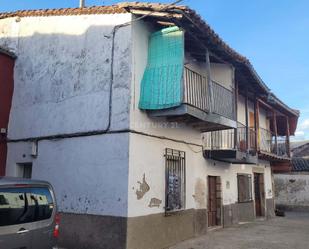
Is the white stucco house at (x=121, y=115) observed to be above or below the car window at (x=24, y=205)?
above

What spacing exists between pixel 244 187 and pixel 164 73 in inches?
317

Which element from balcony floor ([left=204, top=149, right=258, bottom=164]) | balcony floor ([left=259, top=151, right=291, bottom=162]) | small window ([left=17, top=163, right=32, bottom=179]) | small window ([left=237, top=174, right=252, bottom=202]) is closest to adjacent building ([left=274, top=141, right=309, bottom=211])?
balcony floor ([left=259, top=151, right=291, bottom=162])

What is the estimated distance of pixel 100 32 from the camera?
372 inches

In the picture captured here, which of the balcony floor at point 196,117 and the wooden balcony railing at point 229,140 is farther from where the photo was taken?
the wooden balcony railing at point 229,140

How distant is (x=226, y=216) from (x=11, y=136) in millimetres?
7794

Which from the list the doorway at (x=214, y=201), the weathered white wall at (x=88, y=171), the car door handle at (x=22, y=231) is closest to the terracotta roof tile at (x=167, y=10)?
the weathered white wall at (x=88, y=171)

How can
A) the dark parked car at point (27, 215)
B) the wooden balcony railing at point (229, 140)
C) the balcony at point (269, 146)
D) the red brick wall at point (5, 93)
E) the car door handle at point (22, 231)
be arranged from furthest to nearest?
1. the balcony at point (269, 146)
2. the wooden balcony railing at point (229, 140)
3. the red brick wall at point (5, 93)
4. the car door handle at point (22, 231)
5. the dark parked car at point (27, 215)

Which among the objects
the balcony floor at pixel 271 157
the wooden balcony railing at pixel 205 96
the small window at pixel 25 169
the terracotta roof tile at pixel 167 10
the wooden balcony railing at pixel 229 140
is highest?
the terracotta roof tile at pixel 167 10

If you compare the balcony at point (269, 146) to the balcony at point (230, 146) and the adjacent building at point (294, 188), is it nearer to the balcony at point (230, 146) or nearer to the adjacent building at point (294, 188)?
the balcony at point (230, 146)

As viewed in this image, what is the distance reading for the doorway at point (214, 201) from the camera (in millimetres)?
12435

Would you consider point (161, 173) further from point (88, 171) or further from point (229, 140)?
point (229, 140)

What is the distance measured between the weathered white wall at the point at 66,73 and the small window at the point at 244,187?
771 centimetres

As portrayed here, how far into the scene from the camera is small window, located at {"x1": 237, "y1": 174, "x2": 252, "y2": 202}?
14.5 m

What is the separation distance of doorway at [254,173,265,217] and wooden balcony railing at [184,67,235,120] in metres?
7.17
